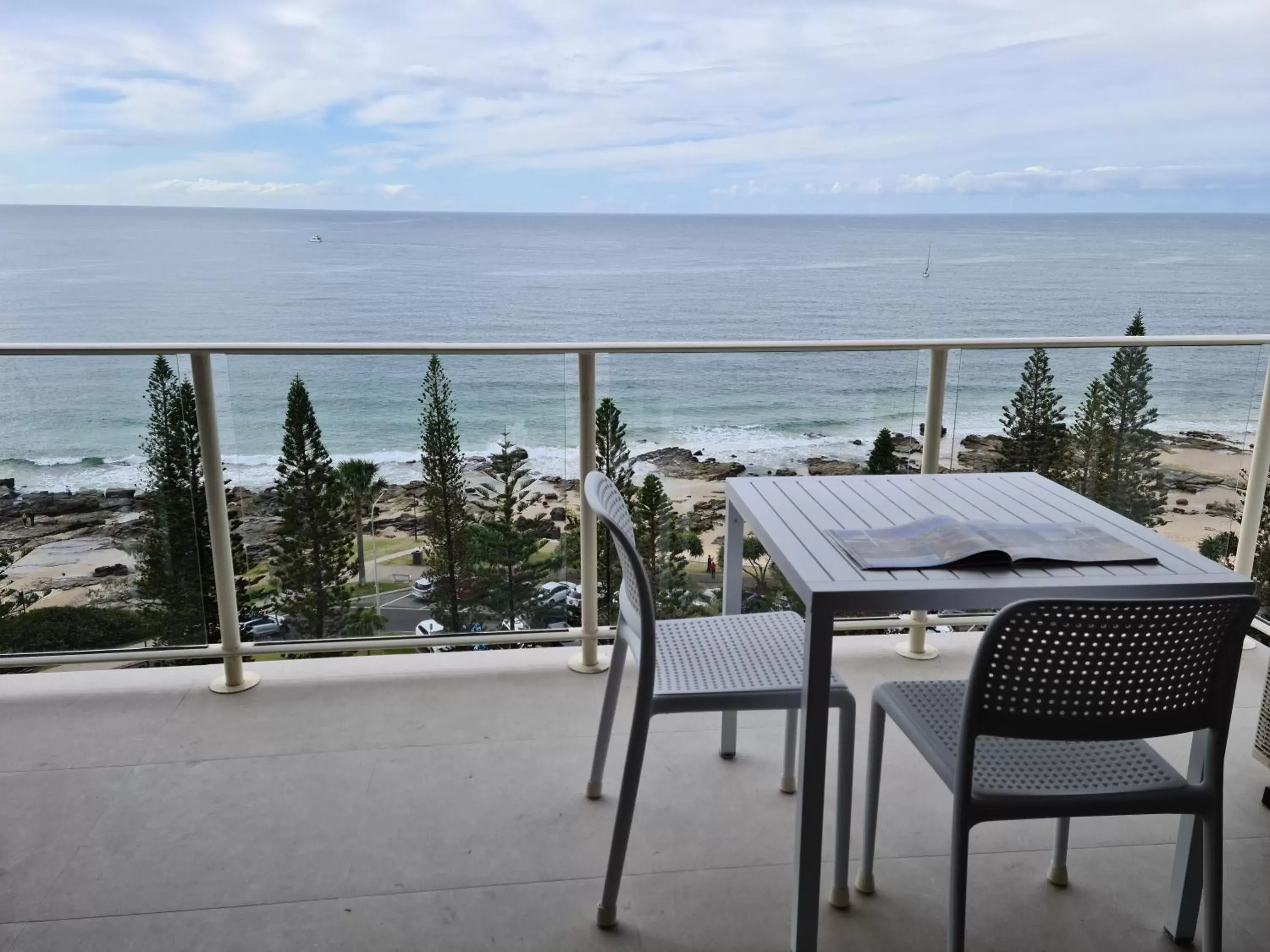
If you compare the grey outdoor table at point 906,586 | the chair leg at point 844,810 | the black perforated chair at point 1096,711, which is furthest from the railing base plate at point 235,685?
the black perforated chair at point 1096,711

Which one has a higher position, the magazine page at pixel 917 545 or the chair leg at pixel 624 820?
the magazine page at pixel 917 545

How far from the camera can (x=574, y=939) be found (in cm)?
190

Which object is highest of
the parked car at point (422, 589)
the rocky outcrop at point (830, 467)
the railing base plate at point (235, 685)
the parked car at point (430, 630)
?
the rocky outcrop at point (830, 467)

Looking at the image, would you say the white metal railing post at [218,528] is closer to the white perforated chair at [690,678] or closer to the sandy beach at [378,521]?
the sandy beach at [378,521]

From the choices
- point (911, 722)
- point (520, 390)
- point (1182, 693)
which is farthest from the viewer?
point (520, 390)

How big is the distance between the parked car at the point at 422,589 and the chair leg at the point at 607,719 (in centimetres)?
92

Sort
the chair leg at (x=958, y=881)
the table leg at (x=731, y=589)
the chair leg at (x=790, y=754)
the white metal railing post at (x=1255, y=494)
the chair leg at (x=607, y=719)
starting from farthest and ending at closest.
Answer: the white metal railing post at (x=1255, y=494), the table leg at (x=731, y=589), the chair leg at (x=790, y=754), the chair leg at (x=607, y=719), the chair leg at (x=958, y=881)

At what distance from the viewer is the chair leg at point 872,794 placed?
1952 millimetres

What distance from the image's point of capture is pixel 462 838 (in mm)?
2230

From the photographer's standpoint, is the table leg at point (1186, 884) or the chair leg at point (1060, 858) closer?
the table leg at point (1186, 884)

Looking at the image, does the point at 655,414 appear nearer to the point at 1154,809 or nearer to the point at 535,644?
the point at 535,644

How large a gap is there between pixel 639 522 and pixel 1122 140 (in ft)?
131

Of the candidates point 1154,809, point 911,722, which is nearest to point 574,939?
point 911,722

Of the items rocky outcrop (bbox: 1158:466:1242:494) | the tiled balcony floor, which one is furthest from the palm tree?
rocky outcrop (bbox: 1158:466:1242:494)
